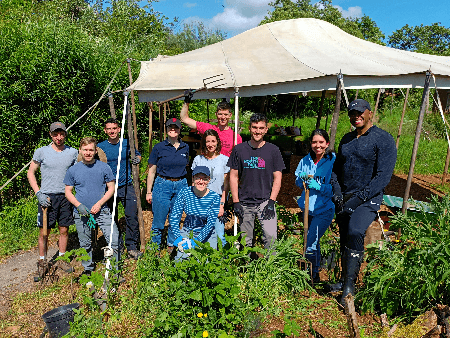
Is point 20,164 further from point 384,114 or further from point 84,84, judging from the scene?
point 384,114

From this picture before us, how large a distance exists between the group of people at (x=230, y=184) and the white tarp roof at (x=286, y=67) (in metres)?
1.00

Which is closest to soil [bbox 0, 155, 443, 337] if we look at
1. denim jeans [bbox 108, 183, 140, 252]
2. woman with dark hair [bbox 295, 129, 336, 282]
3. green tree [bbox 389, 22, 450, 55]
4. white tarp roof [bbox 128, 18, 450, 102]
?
denim jeans [bbox 108, 183, 140, 252]

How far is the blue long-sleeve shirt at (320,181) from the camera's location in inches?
136

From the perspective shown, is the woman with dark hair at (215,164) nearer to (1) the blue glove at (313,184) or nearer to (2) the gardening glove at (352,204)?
(1) the blue glove at (313,184)

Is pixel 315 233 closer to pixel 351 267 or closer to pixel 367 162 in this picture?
pixel 351 267

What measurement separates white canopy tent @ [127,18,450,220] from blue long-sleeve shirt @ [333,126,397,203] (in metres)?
0.82

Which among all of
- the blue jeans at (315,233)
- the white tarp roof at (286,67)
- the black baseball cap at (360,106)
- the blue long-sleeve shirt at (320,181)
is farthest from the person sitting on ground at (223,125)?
the black baseball cap at (360,106)

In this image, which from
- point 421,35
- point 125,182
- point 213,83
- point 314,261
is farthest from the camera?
point 421,35

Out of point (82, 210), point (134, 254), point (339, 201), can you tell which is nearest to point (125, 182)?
point (82, 210)

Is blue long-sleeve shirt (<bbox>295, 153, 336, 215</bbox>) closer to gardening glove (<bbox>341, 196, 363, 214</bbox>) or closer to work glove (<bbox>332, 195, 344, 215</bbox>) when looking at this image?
work glove (<bbox>332, 195, 344, 215</bbox>)

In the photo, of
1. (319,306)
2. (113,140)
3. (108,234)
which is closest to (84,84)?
(113,140)

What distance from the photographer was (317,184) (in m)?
3.44

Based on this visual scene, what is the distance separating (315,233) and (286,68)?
2.71m

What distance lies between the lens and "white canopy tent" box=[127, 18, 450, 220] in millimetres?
4715
